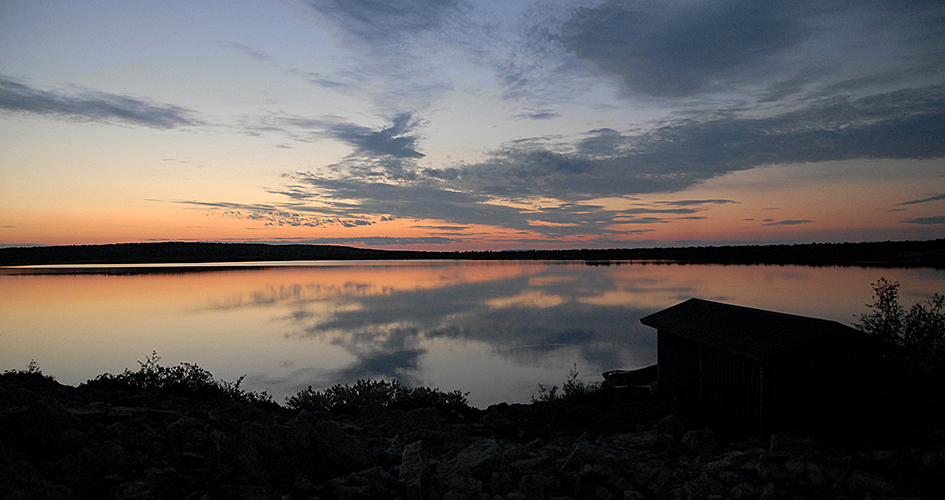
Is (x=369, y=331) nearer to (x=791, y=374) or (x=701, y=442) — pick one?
(x=701, y=442)

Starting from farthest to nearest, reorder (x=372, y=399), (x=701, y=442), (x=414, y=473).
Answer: (x=372, y=399), (x=701, y=442), (x=414, y=473)

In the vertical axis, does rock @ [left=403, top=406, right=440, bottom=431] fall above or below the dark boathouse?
below

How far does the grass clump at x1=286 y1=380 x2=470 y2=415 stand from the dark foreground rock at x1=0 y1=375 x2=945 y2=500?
539 centimetres

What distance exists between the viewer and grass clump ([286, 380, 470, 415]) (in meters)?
13.4

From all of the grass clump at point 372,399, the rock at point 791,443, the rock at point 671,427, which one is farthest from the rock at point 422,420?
the rock at point 791,443

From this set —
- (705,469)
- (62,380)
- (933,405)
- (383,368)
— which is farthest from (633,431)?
(62,380)

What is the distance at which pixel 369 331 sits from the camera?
2720 centimetres

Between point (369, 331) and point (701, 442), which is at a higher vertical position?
point (701, 442)

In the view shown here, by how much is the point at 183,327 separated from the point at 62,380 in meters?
11.5

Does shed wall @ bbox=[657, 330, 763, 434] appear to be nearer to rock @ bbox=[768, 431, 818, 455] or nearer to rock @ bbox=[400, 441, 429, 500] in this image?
rock @ bbox=[768, 431, 818, 455]

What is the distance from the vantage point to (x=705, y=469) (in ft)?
21.8

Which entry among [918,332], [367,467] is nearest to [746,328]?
[367,467]

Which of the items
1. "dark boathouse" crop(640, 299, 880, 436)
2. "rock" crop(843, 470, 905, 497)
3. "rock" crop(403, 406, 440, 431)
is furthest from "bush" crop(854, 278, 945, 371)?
"rock" crop(403, 406, 440, 431)

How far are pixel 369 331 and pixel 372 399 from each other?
13.8 metres
